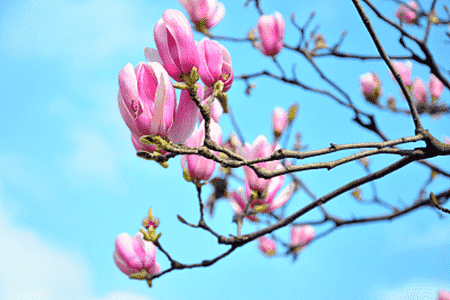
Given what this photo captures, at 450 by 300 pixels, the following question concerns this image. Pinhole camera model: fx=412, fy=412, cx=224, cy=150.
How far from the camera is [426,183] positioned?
121 inches

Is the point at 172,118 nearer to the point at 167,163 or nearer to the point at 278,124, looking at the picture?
the point at 167,163

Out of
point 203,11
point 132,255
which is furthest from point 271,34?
point 132,255

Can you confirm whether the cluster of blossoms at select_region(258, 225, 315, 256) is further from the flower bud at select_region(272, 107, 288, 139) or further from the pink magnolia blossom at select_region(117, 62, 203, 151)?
the pink magnolia blossom at select_region(117, 62, 203, 151)


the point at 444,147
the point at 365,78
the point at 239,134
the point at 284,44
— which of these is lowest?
the point at 444,147

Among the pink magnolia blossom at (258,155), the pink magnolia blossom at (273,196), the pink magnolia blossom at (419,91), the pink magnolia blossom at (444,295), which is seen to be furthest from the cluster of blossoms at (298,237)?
the pink magnolia blossom at (258,155)

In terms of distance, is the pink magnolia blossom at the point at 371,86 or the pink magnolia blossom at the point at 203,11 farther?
the pink magnolia blossom at the point at 371,86

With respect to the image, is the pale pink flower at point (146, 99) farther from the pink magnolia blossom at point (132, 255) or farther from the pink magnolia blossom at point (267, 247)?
the pink magnolia blossom at point (267, 247)

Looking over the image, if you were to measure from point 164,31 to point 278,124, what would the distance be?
5.08 feet

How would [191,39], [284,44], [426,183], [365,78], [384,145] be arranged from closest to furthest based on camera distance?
[191,39] < [384,145] < [284,44] < [426,183] < [365,78]

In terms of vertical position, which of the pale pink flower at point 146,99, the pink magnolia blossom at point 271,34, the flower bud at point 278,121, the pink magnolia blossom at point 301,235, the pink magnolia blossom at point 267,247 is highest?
the pink magnolia blossom at point 271,34

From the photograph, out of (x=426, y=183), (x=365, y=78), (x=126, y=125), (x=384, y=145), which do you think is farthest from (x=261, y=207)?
(x=365, y=78)

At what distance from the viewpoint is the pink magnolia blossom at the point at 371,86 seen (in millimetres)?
3324

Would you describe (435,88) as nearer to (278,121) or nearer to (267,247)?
(267,247)

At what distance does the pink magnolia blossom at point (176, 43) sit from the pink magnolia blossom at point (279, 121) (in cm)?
141
